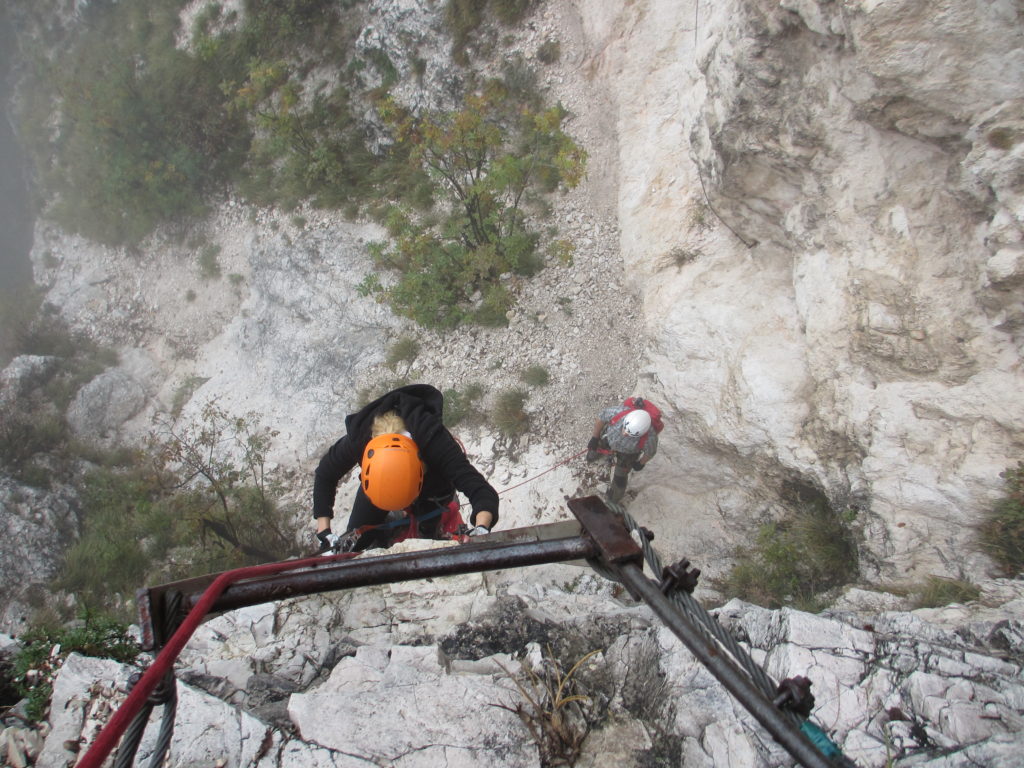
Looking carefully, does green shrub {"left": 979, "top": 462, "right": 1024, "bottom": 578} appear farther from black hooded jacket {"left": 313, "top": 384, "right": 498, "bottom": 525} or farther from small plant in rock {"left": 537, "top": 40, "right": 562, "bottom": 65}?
small plant in rock {"left": 537, "top": 40, "right": 562, "bottom": 65}

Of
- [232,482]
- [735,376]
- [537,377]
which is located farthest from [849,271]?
[232,482]

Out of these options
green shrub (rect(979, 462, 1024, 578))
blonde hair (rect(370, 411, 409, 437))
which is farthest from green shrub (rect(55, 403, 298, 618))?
green shrub (rect(979, 462, 1024, 578))

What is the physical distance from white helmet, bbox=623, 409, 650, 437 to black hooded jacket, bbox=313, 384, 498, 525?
1934 millimetres

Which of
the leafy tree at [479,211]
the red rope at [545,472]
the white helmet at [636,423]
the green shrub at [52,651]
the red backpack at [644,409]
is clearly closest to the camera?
the green shrub at [52,651]

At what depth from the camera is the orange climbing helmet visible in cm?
410

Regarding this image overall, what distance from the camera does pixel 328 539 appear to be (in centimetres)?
450

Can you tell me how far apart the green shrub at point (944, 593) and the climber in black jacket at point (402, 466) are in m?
3.02

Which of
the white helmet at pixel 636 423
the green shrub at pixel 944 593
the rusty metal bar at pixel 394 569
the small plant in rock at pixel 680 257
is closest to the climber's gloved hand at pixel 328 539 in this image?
the rusty metal bar at pixel 394 569

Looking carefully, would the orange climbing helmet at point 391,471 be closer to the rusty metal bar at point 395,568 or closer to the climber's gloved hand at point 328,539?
the climber's gloved hand at point 328,539

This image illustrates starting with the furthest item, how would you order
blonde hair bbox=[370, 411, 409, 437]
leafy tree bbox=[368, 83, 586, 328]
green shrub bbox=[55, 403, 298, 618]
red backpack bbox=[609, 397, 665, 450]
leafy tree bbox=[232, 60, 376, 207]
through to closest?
leafy tree bbox=[232, 60, 376, 207] < leafy tree bbox=[368, 83, 586, 328] < green shrub bbox=[55, 403, 298, 618] < red backpack bbox=[609, 397, 665, 450] < blonde hair bbox=[370, 411, 409, 437]

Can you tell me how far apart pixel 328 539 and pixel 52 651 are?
176 centimetres

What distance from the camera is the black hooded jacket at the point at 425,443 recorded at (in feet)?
14.4

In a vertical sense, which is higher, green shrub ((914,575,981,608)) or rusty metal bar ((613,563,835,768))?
rusty metal bar ((613,563,835,768))

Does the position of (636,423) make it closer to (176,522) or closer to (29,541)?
(176,522)
